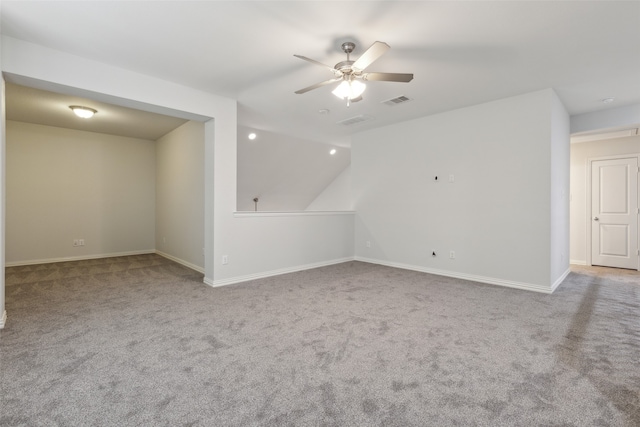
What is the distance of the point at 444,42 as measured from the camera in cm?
267

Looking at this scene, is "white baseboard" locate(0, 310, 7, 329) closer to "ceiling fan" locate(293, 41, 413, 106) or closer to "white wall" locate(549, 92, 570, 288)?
"ceiling fan" locate(293, 41, 413, 106)

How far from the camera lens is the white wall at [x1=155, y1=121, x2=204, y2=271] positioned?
4.91 m

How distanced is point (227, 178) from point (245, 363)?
2.70 meters

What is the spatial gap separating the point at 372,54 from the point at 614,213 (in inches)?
232

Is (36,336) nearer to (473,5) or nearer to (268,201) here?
(473,5)

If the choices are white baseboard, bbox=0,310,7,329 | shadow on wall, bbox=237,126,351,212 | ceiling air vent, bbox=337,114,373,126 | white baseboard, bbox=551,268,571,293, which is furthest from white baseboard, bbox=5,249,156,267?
white baseboard, bbox=551,268,571,293

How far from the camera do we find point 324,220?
543cm

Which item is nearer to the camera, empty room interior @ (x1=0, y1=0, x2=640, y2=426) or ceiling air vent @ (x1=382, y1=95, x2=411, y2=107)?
empty room interior @ (x1=0, y1=0, x2=640, y2=426)

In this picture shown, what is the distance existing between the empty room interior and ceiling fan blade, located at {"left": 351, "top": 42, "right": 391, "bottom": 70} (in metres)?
0.02

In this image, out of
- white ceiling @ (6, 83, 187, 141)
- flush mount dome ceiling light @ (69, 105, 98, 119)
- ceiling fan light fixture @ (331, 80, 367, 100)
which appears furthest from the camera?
flush mount dome ceiling light @ (69, 105, 98, 119)

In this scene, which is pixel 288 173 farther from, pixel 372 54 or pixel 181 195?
pixel 372 54

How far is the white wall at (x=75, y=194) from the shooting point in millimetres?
5367

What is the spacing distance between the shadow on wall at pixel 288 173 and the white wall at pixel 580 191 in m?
4.37

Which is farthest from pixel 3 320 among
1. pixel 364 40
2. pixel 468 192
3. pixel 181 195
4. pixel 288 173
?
pixel 288 173
